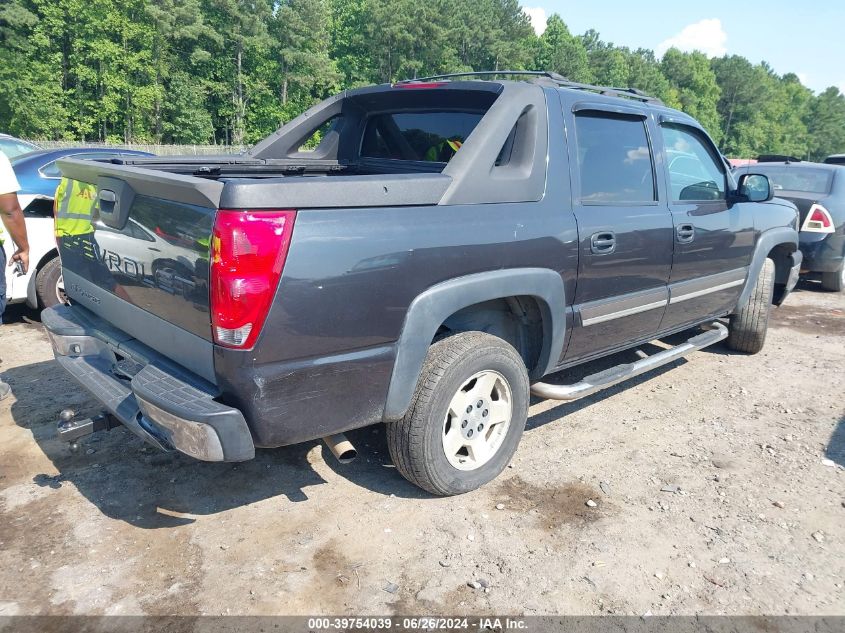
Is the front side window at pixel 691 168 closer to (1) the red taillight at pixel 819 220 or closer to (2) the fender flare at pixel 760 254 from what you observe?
(2) the fender flare at pixel 760 254

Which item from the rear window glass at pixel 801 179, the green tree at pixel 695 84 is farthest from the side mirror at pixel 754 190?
the green tree at pixel 695 84

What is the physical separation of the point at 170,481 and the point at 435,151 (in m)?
2.43

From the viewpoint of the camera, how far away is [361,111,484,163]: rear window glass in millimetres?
3785

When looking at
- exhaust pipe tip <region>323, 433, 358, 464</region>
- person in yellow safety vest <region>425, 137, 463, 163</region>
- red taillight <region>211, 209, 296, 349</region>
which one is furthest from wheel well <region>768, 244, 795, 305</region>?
red taillight <region>211, 209, 296, 349</region>

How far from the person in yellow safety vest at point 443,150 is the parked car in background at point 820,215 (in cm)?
643

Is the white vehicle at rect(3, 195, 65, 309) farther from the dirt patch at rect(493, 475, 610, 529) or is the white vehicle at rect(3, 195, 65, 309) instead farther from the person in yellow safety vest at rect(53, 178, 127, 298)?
the dirt patch at rect(493, 475, 610, 529)

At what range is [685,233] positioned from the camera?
4.16 metres

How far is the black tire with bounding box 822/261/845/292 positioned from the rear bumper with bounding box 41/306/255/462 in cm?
884

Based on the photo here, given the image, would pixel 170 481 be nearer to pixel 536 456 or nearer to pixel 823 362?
pixel 536 456

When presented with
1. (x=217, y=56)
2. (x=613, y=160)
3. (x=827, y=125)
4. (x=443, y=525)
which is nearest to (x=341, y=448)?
(x=443, y=525)

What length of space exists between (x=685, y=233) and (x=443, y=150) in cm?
169

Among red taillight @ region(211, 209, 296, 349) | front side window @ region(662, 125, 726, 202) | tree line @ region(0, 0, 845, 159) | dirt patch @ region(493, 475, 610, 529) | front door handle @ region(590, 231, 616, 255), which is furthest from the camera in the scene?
tree line @ region(0, 0, 845, 159)

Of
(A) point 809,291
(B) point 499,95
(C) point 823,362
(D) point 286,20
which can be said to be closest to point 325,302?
(B) point 499,95

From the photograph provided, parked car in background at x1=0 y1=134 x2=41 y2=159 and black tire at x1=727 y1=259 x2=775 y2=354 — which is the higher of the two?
parked car in background at x1=0 y1=134 x2=41 y2=159
